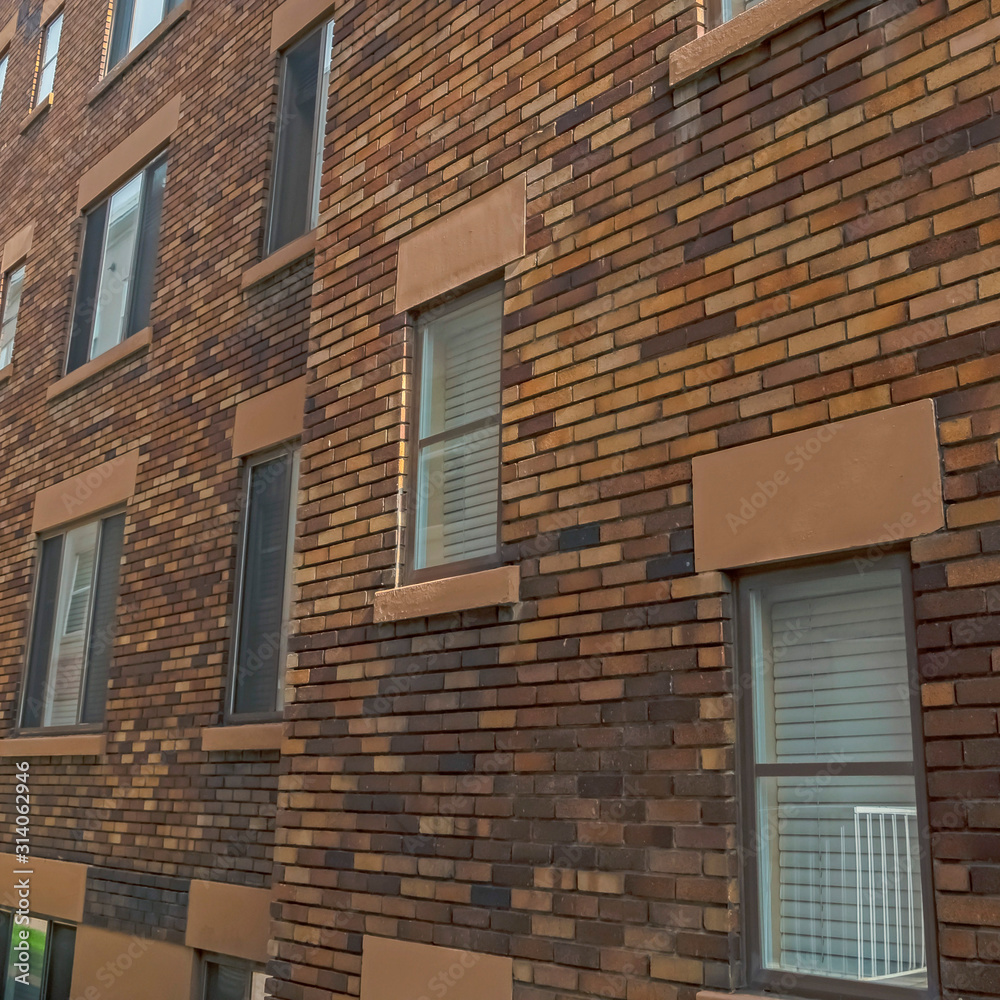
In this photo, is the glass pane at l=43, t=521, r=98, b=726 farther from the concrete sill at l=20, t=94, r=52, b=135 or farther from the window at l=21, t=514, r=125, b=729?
the concrete sill at l=20, t=94, r=52, b=135

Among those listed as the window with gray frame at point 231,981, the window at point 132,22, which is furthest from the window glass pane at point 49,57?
the window with gray frame at point 231,981

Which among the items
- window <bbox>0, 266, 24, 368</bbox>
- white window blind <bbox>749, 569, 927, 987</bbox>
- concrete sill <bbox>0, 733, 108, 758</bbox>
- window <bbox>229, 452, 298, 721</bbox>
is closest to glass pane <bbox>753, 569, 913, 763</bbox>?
white window blind <bbox>749, 569, 927, 987</bbox>

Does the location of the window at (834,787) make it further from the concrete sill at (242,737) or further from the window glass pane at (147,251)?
the window glass pane at (147,251)

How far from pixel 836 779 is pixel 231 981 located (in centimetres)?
455

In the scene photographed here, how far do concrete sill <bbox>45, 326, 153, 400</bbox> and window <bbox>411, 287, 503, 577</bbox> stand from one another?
425 centimetres

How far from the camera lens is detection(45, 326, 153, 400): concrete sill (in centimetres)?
887

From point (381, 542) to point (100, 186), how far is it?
6832mm

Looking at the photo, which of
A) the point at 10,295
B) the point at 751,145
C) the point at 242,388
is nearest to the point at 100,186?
the point at 10,295

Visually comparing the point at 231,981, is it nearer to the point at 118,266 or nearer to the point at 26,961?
the point at 26,961

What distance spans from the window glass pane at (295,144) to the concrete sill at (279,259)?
248 millimetres

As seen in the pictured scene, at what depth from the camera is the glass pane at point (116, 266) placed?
32.0 feet

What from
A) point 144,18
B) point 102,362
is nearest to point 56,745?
point 102,362

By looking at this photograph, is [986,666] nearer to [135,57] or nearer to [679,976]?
[679,976]

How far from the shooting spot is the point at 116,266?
10047 mm
